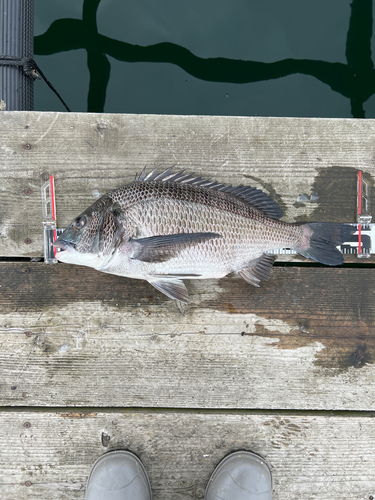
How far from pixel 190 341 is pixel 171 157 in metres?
1.16

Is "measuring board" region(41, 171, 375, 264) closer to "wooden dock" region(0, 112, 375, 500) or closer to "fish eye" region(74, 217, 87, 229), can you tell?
"wooden dock" region(0, 112, 375, 500)

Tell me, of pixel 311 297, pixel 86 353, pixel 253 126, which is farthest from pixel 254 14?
pixel 86 353

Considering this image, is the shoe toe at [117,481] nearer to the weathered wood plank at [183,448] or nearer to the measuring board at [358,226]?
the weathered wood plank at [183,448]

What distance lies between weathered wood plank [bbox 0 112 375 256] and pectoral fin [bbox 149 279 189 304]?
700 mm

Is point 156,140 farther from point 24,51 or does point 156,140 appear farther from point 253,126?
point 24,51

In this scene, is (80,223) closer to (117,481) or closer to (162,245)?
(162,245)

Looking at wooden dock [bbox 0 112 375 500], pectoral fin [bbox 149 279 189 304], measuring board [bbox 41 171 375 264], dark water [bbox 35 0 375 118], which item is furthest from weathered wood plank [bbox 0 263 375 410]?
dark water [bbox 35 0 375 118]

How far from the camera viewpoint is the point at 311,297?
6.55 ft

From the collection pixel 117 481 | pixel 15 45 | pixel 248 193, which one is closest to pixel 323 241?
pixel 248 193

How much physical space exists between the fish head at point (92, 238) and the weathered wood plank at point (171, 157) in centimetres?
39

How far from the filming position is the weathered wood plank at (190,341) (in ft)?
6.37

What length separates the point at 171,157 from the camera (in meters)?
1.98

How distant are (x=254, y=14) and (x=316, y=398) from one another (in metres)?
3.01

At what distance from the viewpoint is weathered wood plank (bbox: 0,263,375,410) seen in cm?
194
